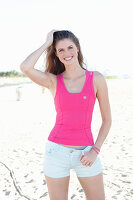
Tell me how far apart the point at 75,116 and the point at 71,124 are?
73 mm

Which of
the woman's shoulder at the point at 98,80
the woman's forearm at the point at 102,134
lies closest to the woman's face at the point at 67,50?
the woman's shoulder at the point at 98,80

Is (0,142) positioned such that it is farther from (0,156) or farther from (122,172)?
(122,172)

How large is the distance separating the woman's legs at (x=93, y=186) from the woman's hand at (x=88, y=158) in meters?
0.13

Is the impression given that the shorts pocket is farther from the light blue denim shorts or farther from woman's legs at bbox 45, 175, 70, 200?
woman's legs at bbox 45, 175, 70, 200

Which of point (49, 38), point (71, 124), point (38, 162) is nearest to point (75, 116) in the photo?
point (71, 124)

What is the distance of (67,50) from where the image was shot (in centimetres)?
207

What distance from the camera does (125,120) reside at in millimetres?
8539

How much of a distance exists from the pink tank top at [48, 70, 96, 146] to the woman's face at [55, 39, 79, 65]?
0.26 metres

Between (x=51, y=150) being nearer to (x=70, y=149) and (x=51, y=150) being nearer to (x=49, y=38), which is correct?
(x=70, y=149)

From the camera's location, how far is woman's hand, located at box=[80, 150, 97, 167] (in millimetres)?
1822

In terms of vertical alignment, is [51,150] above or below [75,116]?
below

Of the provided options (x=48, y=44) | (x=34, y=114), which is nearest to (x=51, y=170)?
(x=48, y=44)

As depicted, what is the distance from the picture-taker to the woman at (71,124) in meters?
1.88

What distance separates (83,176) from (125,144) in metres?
4.06
